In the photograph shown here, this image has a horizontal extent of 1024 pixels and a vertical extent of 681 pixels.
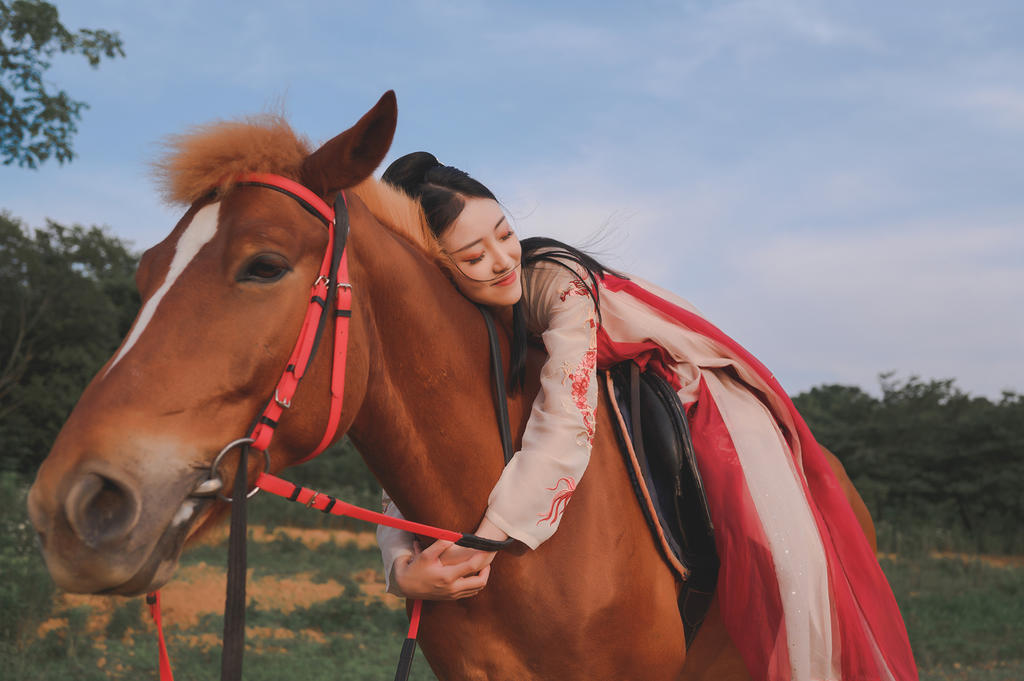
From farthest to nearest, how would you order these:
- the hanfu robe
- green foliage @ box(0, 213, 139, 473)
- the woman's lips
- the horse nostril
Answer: green foliage @ box(0, 213, 139, 473), the woman's lips, the hanfu robe, the horse nostril

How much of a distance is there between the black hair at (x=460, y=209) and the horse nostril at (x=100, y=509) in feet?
3.67

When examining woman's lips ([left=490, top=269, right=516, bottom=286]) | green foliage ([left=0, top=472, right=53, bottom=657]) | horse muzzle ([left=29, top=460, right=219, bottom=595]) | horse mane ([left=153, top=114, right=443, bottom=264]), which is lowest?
green foliage ([left=0, top=472, right=53, bottom=657])

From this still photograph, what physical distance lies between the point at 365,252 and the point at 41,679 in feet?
17.7

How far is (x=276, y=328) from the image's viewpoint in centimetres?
163

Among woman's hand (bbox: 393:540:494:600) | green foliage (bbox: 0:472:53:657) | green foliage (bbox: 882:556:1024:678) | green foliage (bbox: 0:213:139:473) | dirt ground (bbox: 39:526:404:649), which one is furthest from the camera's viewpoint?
green foliage (bbox: 0:213:139:473)

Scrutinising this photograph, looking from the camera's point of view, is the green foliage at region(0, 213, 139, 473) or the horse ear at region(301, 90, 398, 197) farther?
the green foliage at region(0, 213, 139, 473)

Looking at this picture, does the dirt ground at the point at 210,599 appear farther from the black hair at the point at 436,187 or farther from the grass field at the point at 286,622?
the black hair at the point at 436,187

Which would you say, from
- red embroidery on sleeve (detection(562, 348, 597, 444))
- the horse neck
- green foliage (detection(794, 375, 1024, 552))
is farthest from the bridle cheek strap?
green foliage (detection(794, 375, 1024, 552))

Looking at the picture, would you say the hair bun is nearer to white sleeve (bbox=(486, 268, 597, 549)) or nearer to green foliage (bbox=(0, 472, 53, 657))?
white sleeve (bbox=(486, 268, 597, 549))

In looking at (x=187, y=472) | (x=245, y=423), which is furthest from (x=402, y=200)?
(x=187, y=472)

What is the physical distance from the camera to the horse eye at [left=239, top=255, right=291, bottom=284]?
1.64 meters

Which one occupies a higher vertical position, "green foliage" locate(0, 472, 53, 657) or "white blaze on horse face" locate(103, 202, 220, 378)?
"white blaze on horse face" locate(103, 202, 220, 378)

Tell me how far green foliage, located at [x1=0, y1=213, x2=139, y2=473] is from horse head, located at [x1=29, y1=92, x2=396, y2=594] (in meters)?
18.4

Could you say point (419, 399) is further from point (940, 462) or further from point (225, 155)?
point (940, 462)
